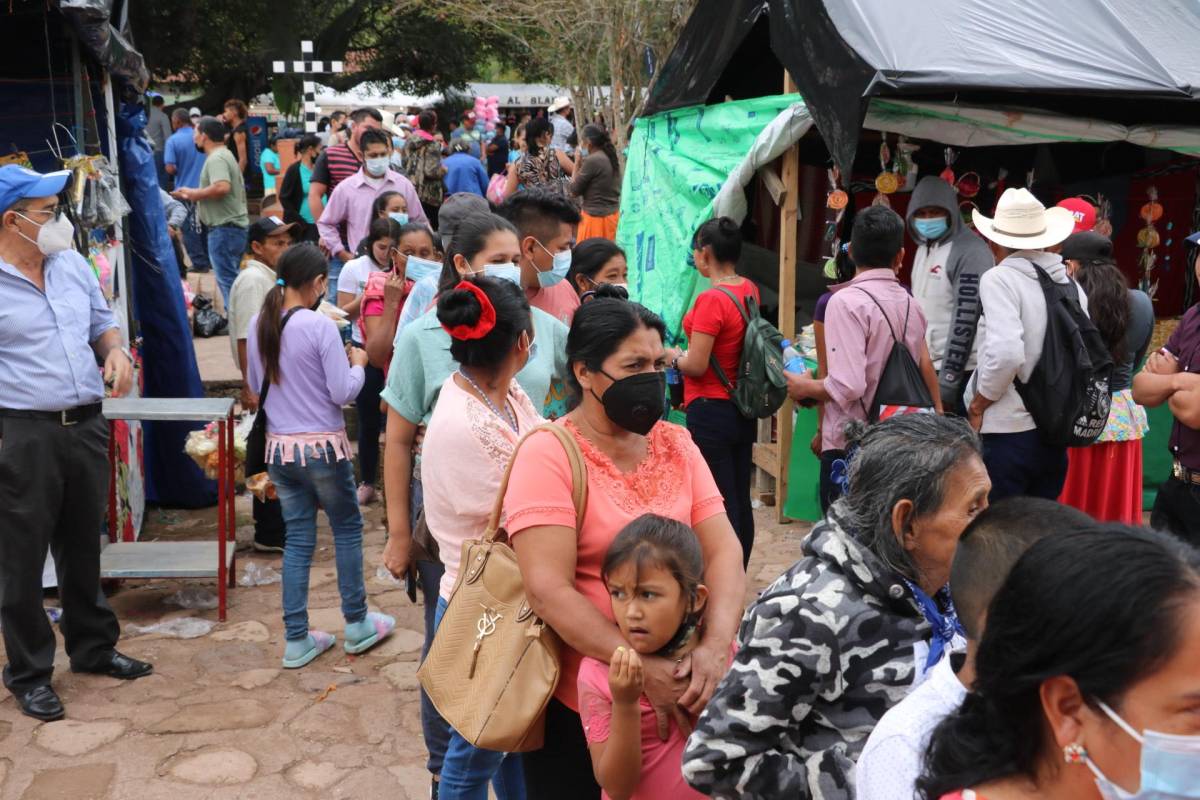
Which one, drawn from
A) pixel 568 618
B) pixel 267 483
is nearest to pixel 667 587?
pixel 568 618

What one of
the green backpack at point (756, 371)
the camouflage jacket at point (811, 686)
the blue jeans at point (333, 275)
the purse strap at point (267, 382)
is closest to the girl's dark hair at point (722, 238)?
the green backpack at point (756, 371)

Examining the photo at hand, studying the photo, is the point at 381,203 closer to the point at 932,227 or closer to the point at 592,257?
the point at 592,257

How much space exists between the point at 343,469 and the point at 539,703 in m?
2.71

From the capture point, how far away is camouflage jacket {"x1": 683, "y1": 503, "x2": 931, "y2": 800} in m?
2.08

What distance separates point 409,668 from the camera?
17.1 ft

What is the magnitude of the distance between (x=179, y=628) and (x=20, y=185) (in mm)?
2287

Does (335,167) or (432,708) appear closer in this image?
(432,708)

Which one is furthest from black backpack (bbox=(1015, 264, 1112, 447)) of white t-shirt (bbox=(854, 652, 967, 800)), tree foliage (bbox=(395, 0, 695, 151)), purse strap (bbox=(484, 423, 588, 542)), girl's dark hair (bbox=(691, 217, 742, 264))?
tree foliage (bbox=(395, 0, 695, 151))

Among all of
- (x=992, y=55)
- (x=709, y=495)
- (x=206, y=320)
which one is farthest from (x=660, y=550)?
(x=206, y=320)

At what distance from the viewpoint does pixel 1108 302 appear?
17.0 ft

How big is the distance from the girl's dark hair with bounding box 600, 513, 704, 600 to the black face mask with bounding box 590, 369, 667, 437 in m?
0.29

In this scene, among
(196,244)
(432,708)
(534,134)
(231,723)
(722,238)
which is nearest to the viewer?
(432,708)

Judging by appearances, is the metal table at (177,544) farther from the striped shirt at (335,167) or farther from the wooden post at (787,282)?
the striped shirt at (335,167)

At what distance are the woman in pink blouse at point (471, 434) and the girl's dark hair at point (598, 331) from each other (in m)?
0.33
